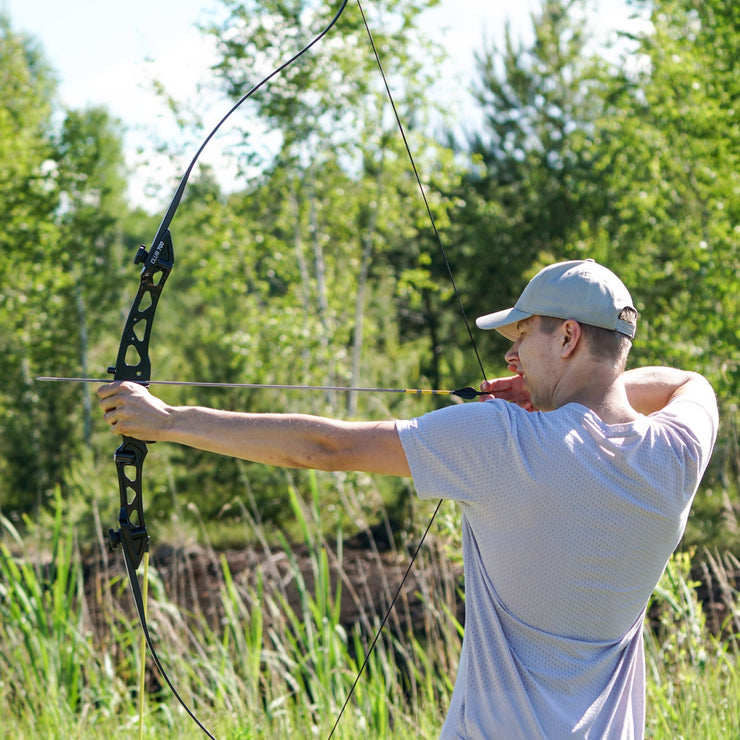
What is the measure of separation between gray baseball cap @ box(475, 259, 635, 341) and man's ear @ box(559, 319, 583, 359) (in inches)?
0.5

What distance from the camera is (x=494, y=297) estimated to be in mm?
11703

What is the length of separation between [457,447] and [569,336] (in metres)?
0.27

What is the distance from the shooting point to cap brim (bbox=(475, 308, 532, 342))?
1.49m

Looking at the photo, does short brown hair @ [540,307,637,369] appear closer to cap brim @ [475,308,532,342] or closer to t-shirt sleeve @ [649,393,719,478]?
cap brim @ [475,308,532,342]

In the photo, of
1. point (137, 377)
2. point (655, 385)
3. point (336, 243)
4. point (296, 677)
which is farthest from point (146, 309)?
→ point (336, 243)

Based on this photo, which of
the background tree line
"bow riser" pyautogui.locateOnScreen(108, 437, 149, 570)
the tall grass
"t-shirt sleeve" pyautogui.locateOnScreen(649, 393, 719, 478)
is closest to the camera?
"t-shirt sleeve" pyautogui.locateOnScreen(649, 393, 719, 478)

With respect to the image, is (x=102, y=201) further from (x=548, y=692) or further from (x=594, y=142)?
(x=548, y=692)

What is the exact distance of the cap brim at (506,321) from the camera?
1.49 metres

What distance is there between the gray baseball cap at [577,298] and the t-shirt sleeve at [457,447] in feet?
0.62

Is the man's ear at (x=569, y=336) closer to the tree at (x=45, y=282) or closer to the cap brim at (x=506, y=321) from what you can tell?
the cap brim at (x=506, y=321)

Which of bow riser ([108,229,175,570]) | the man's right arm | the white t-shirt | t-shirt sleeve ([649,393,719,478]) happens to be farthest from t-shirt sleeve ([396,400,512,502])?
bow riser ([108,229,175,570])

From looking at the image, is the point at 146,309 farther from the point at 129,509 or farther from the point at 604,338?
the point at 604,338

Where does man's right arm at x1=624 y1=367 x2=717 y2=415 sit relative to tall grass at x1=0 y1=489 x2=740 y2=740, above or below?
above

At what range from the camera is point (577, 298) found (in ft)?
4.68
